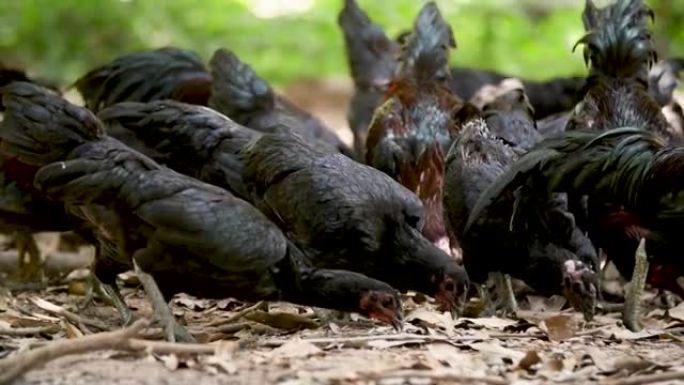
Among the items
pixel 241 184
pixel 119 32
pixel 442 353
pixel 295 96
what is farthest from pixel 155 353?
pixel 295 96

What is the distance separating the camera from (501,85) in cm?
1058

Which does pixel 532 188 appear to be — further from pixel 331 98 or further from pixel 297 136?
pixel 331 98

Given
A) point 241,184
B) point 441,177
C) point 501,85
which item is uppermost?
point 501,85

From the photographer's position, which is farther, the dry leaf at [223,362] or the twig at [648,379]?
the dry leaf at [223,362]

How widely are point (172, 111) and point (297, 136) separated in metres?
0.84

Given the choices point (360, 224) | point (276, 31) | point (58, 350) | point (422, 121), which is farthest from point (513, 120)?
point (276, 31)

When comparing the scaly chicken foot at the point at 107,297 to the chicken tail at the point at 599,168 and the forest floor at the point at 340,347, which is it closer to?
the forest floor at the point at 340,347

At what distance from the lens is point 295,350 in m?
5.92

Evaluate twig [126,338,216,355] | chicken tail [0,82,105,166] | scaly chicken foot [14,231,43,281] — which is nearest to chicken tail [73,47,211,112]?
scaly chicken foot [14,231,43,281]

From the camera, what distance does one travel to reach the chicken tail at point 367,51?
445 inches

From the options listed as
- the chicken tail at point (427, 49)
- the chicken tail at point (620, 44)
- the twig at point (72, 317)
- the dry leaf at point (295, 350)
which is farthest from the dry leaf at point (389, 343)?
the chicken tail at point (427, 49)

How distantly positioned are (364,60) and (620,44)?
3.55 metres

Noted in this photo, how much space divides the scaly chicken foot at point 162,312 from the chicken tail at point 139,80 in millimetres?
2926

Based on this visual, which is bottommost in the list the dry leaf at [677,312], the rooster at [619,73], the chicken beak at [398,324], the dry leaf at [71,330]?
the dry leaf at [71,330]
